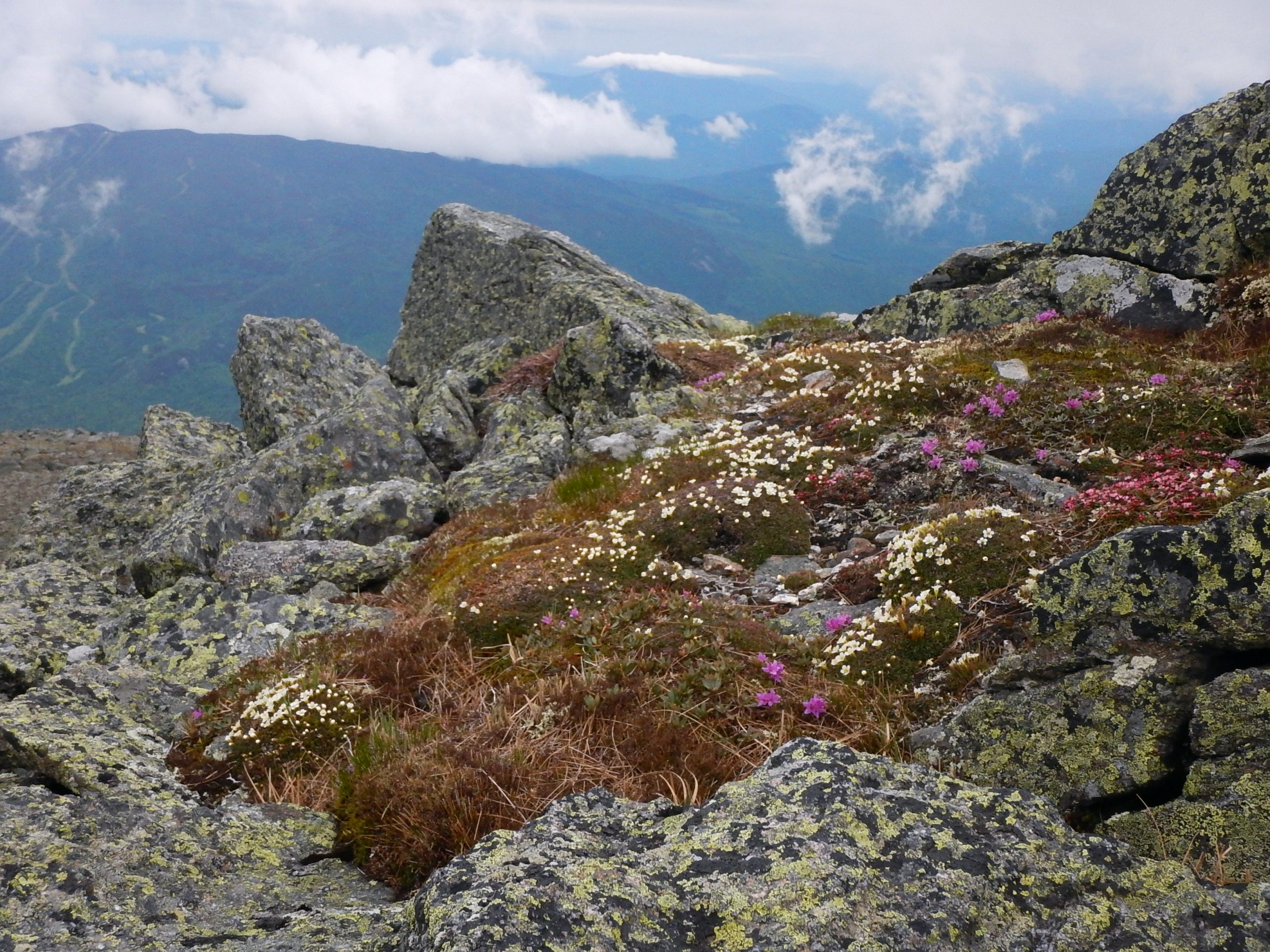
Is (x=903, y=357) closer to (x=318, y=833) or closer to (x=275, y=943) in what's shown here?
(x=318, y=833)

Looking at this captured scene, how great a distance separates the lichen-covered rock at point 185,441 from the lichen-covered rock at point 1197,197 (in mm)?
22178

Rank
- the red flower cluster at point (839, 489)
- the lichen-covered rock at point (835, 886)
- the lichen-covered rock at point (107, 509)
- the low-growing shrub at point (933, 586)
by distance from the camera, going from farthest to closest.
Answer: the lichen-covered rock at point (107, 509) < the red flower cluster at point (839, 489) < the low-growing shrub at point (933, 586) < the lichen-covered rock at point (835, 886)

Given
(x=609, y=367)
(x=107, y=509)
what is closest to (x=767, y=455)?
(x=609, y=367)

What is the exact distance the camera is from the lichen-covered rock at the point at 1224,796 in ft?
14.1

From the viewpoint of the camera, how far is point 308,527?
1580cm

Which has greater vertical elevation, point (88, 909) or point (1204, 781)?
point (1204, 781)

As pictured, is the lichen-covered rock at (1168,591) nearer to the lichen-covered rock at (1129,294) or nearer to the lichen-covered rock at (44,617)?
the lichen-covered rock at (44,617)

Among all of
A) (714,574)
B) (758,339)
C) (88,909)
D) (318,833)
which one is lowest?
(318,833)

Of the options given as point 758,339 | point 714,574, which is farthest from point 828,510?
point 758,339

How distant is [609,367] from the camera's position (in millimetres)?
19297

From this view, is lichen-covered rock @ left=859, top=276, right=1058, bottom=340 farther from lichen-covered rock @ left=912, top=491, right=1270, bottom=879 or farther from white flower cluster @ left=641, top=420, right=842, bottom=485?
lichen-covered rock @ left=912, top=491, right=1270, bottom=879

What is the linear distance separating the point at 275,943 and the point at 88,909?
3.50 ft

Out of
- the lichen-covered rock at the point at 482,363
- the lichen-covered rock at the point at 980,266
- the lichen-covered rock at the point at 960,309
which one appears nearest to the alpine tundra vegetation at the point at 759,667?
the lichen-covered rock at the point at 960,309

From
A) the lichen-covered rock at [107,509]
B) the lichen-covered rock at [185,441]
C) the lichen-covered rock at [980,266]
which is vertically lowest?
the lichen-covered rock at [107,509]
